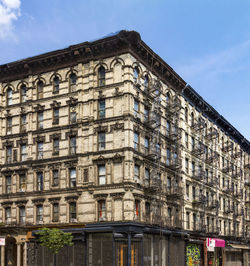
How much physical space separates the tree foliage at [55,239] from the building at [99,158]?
1449mm

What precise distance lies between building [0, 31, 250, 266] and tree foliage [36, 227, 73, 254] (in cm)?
145

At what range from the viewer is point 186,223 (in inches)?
1914

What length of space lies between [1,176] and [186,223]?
20.2m

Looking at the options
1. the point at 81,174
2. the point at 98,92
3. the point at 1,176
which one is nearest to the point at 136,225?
the point at 81,174

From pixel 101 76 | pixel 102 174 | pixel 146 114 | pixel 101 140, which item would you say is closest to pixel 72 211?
pixel 102 174

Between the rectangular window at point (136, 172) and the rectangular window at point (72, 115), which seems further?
the rectangular window at point (72, 115)

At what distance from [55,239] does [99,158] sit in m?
7.84

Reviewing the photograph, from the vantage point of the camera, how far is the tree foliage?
36.9 metres

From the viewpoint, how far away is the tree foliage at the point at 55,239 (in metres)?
36.9

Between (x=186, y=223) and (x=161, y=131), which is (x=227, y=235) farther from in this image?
(x=161, y=131)

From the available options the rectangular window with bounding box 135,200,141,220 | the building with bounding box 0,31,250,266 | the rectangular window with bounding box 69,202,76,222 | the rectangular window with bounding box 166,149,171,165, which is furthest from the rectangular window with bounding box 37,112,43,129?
the rectangular window with bounding box 166,149,171,165

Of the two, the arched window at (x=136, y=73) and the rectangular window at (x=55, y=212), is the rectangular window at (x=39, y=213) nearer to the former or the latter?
the rectangular window at (x=55, y=212)

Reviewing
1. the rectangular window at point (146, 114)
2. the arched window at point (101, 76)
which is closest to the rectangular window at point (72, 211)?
the rectangular window at point (146, 114)

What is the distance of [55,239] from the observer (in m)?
36.8
